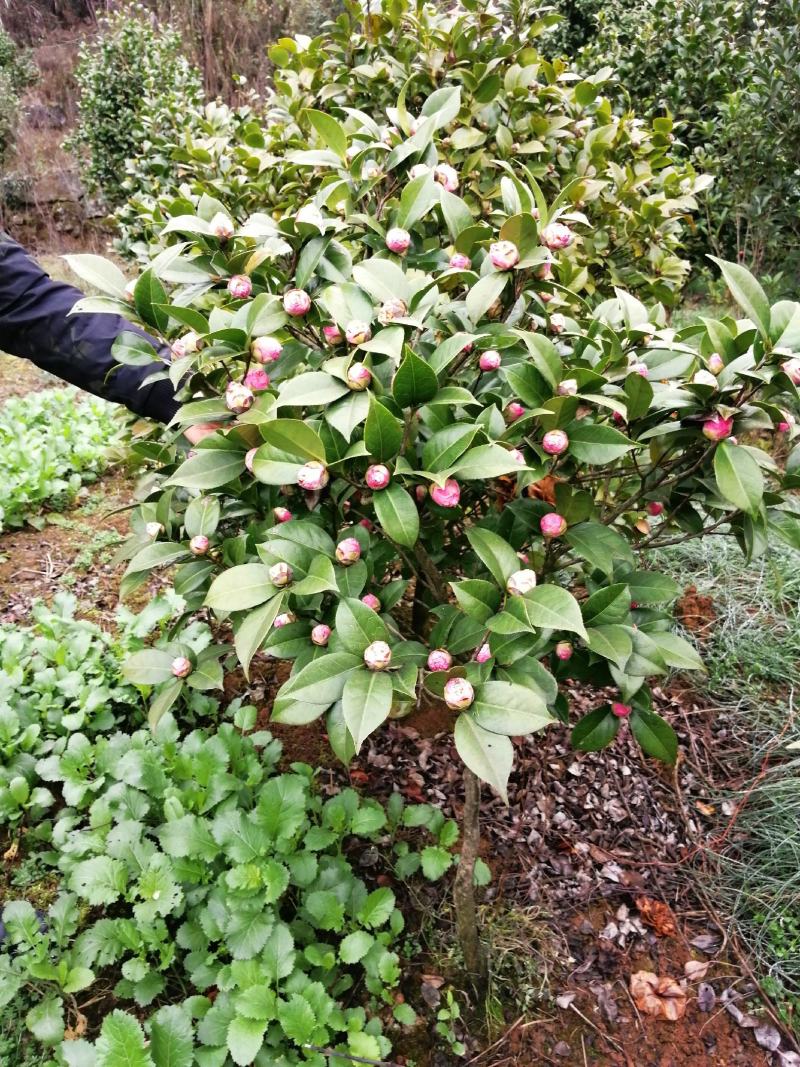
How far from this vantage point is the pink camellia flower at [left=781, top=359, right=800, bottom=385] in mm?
935

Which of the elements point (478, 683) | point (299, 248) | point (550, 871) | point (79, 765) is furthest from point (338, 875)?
point (299, 248)

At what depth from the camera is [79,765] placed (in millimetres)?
1935

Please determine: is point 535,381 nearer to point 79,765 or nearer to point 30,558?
point 79,765

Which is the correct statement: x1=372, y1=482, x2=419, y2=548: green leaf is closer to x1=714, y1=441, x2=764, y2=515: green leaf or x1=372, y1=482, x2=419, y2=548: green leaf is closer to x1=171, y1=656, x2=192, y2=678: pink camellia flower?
x1=714, y1=441, x2=764, y2=515: green leaf

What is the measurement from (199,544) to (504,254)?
2.30 feet

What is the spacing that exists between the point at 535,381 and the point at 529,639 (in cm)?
38

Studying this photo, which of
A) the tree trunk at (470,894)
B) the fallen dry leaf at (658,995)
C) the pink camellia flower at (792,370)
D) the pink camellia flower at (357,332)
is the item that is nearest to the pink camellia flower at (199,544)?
the pink camellia flower at (357,332)

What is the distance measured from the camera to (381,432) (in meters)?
0.93

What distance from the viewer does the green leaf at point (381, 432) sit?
910mm

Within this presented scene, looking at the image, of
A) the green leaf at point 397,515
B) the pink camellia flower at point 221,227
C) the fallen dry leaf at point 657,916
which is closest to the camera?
the green leaf at point 397,515

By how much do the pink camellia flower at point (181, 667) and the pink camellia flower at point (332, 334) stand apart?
0.69 metres

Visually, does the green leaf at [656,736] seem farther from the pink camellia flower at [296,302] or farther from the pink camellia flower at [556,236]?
the pink camellia flower at [296,302]

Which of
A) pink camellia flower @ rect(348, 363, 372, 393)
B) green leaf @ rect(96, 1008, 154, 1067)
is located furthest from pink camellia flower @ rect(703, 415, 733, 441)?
green leaf @ rect(96, 1008, 154, 1067)

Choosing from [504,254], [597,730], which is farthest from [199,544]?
[597,730]
